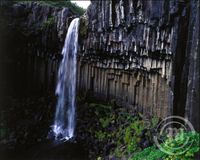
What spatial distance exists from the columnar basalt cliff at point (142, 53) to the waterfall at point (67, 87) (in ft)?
1.66

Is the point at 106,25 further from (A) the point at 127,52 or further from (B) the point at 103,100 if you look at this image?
(B) the point at 103,100

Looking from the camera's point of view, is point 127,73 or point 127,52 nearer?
point 127,52

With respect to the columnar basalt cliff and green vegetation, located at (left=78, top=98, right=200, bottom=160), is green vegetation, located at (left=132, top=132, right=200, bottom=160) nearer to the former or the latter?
green vegetation, located at (left=78, top=98, right=200, bottom=160)

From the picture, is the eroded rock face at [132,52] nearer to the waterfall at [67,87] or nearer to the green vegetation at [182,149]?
the waterfall at [67,87]

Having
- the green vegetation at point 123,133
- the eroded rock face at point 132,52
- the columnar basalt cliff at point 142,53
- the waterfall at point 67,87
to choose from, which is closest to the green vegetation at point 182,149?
the green vegetation at point 123,133

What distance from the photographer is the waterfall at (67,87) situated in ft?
45.3

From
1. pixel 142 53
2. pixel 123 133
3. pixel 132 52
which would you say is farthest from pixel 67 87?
pixel 142 53

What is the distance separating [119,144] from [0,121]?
6457 millimetres

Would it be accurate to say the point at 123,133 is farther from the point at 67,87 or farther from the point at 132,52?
the point at 67,87

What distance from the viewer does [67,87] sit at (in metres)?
14.7

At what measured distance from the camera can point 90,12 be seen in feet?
42.0

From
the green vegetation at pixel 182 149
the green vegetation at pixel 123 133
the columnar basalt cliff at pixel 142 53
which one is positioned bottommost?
the green vegetation at pixel 123 133

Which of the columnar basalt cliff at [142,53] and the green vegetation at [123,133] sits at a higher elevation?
the columnar basalt cliff at [142,53]

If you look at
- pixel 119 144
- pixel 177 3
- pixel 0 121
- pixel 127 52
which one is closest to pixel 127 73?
pixel 127 52
